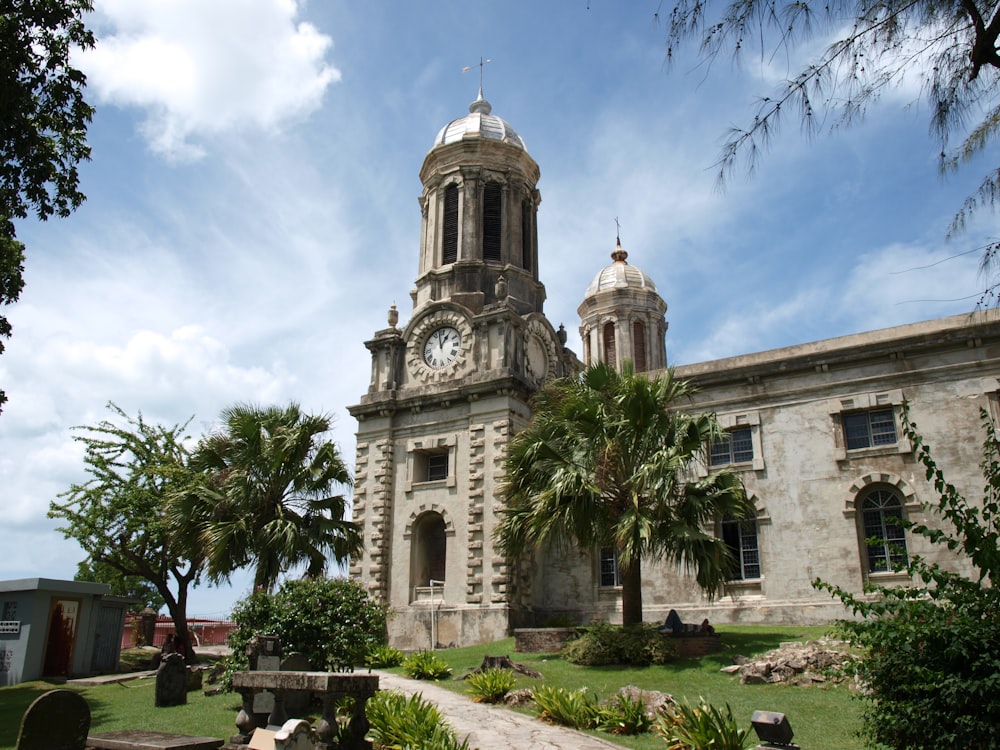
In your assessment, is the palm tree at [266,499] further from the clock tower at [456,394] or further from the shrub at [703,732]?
the shrub at [703,732]

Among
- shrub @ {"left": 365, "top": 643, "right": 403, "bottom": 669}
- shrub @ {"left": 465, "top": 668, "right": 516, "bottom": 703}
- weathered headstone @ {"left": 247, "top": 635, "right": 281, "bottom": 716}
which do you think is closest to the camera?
weathered headstone @ {"left": 247, "top": 635, "right": 281, "bottom": 716}

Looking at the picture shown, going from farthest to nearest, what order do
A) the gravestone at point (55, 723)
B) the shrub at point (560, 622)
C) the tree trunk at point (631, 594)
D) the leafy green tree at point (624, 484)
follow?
1. the shrub at point (560, 622)
2. the tree trunk at point (631, 594)
3. the leafy green tree at point (624, 484)
4. the gravestone at point (55, 723)

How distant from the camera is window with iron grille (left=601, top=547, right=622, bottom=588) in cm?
2750

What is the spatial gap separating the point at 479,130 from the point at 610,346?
13.9 metres

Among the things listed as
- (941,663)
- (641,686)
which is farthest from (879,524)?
(941,663)

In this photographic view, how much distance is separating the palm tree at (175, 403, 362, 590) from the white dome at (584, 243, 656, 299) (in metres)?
23.4

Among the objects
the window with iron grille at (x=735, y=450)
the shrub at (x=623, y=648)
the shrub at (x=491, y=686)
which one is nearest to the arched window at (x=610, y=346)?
the window with iron grille at (x=735, y=450)

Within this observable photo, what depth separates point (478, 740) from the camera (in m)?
12.3

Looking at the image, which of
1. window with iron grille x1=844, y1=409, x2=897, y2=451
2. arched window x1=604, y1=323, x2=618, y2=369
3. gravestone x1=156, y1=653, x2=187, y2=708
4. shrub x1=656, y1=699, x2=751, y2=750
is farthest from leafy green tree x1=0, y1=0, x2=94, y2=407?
arched window x1=604, y1=323, x2=618, y2=369

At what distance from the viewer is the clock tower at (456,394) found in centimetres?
2756

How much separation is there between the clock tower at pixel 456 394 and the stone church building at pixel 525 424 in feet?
0.24

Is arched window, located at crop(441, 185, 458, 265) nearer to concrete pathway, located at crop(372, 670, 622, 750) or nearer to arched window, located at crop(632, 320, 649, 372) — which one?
arched window, located at crop(632, 320, 649, 372)

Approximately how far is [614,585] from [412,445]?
8.60 metres

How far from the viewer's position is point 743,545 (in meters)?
25.8
